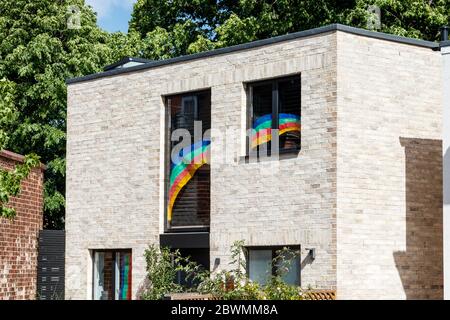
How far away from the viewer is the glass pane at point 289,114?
23.5m

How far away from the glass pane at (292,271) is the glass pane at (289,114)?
7.69 feet

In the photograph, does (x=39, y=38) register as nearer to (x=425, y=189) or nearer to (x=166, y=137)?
(x=166, y=137)

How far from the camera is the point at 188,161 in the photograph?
84.8 ft

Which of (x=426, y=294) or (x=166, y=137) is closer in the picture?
(x=426, y=294)

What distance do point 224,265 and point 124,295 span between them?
3675 millimetres

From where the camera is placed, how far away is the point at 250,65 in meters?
24.4

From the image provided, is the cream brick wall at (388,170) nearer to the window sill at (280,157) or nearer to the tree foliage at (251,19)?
the window sill at (280,157)

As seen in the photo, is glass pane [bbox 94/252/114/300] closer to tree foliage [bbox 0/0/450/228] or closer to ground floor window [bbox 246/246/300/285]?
ground floor window [bbox 246/246/300/285]

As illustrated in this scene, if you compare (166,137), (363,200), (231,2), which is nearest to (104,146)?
(166,137)

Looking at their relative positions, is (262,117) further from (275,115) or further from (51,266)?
(51,266)

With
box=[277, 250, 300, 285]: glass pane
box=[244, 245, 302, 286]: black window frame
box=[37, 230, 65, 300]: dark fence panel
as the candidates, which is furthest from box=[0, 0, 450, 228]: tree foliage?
box=[277, 250, 300, 285]: glass pane

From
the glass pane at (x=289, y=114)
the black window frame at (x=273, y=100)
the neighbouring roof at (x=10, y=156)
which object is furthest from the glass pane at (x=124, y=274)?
the glass pane at (x=289, y=114)

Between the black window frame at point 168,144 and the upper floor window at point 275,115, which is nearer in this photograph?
the upper floor window at point 275,115

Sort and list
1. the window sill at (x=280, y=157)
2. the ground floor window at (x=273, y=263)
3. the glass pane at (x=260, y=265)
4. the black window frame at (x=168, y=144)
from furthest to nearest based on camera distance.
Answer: the black window frame at (x=168, y=144), the glass pane at (x=260, y=265), the window sill at (x=280, y=157), the ground floor window at (x=273, y=263)
